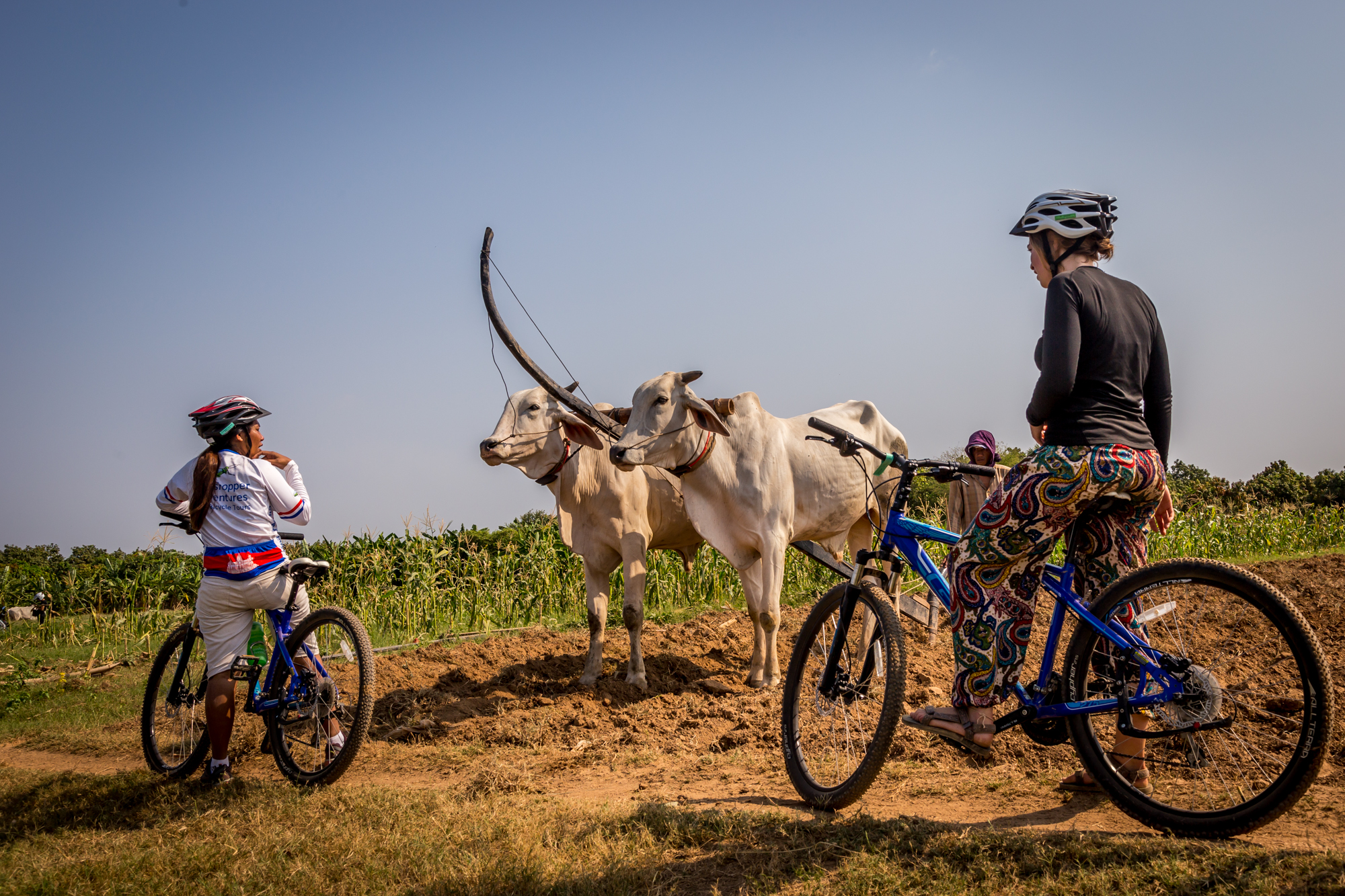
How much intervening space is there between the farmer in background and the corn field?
4499 mm

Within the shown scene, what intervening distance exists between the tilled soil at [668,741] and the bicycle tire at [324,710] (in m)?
0.34

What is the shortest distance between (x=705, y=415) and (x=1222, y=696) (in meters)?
4.18

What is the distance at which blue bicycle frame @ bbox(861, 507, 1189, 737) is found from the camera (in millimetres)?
3119

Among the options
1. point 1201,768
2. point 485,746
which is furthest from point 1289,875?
point 485,746

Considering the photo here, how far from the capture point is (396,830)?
387 cm

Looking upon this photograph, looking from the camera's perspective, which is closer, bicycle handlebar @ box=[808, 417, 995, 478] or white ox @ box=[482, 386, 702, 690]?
bicycle handlebar @ box=[808, 417, 995, 478]

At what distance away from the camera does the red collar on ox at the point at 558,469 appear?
7621 mm

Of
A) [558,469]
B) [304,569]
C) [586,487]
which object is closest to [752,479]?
[586,487]

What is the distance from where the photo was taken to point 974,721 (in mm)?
3551

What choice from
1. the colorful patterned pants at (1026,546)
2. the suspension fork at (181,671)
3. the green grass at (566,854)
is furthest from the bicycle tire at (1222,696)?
the suspension fork at (181,671)

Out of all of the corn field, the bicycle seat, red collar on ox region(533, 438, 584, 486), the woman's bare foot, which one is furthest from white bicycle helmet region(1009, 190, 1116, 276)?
the corn field

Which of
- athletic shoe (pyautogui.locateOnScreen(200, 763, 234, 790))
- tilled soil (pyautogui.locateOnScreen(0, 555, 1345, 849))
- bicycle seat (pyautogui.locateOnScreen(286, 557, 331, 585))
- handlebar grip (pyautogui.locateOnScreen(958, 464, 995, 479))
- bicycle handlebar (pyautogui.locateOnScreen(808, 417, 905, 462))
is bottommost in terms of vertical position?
athletic shoe (pyautogui.locateOnScreen(200, 763, 234, 790))

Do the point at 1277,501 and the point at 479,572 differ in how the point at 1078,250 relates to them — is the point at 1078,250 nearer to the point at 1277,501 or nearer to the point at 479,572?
the point at 479,572

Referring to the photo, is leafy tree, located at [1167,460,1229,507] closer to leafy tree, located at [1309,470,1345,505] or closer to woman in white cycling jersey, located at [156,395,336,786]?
leafy tree, located at [1309,470,1345,505]
